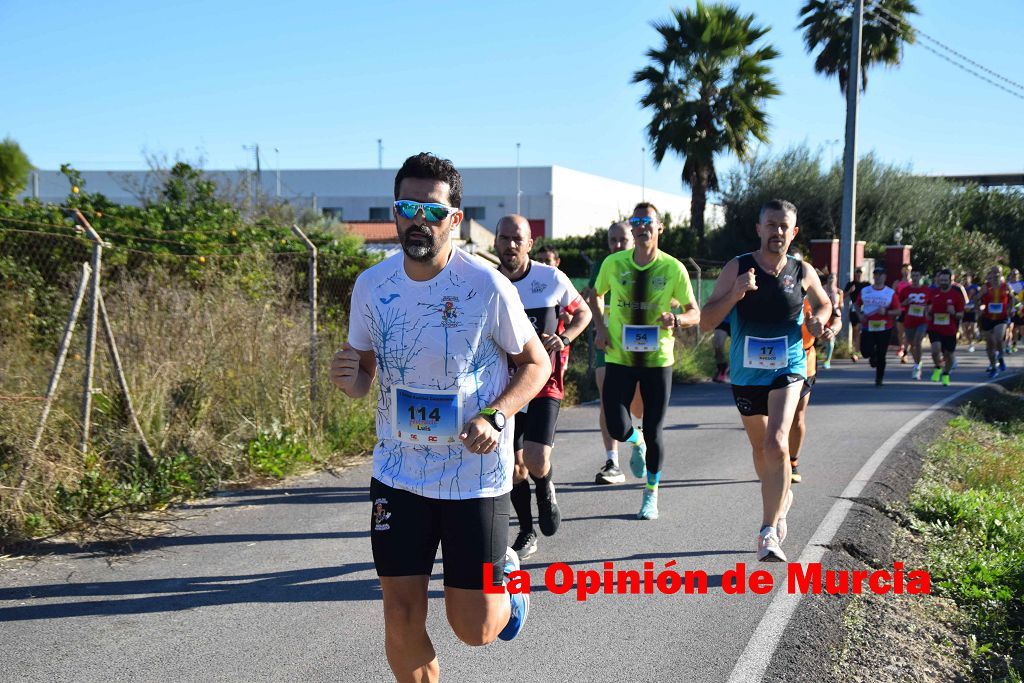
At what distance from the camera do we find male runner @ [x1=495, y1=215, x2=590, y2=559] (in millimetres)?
5945

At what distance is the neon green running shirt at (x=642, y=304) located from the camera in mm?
7051

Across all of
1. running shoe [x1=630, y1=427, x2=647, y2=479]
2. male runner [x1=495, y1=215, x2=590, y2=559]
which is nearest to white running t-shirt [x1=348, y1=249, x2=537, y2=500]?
male runner [x1=495, y1=215, x2=590, y2=559]

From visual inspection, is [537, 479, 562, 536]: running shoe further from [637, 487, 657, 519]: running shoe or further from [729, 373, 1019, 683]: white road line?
[729, 373, 1019, 683]: white road line

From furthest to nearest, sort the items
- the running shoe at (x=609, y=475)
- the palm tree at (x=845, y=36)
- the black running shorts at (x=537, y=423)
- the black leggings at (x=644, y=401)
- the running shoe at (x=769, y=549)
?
the palm tree at (x=845, y=36) < the running shoe at (x=609, y=475) < the black leggings at (x=644, y=401) < the black running shorts at (x=537, y=423) < the running shoe at (x=769, y=549)

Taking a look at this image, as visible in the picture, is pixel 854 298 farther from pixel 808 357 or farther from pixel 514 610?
pixel 514 610

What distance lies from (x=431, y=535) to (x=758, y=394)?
301cm

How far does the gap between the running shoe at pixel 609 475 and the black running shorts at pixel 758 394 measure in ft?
7.99

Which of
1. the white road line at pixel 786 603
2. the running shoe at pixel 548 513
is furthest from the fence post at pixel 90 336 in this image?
the white road line at pixel 786 603

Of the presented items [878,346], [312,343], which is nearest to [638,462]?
[312,343]

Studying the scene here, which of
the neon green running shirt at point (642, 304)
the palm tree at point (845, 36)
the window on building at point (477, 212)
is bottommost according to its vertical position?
the neon green running shirt at point (642, 304)

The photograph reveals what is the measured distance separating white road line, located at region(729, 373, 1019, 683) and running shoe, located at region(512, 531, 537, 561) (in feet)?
4.90

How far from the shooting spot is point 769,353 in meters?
5.88

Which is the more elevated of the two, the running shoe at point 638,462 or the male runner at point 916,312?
the male runner at point 916,312

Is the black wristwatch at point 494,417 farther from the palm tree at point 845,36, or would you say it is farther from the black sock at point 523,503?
the palm tree at point 845,36
